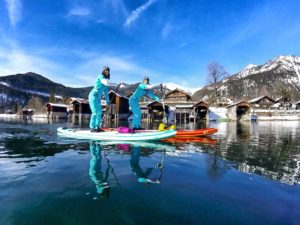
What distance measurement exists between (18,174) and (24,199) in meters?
2.21

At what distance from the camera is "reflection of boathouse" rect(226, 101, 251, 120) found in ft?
224

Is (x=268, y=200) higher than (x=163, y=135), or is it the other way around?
(x=163, y=135)

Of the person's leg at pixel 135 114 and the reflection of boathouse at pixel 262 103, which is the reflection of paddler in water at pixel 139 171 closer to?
the person's leg at pixel 135 114

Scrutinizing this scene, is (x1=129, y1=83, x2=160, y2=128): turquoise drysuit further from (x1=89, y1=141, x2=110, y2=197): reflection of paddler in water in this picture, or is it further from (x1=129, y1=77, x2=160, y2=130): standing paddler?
(x1=89, y1=141, x2=110, y2=197): reflection of paddler in water

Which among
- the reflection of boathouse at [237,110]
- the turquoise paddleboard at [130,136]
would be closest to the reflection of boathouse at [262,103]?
the reflection of boathouse at [237,110]

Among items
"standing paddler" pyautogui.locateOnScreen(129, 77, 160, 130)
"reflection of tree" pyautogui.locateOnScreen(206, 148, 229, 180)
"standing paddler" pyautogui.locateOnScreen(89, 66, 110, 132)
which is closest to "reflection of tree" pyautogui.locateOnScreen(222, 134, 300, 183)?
"reflection of tree" pyautogui.locateOnScreen(206, 148, 229, 180)

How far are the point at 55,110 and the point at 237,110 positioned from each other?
59596mm

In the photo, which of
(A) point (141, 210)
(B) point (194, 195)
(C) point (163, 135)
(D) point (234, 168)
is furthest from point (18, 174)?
(C) point (163, 135)

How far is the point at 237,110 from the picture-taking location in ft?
240

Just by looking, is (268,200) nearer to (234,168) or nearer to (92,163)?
(234,168)

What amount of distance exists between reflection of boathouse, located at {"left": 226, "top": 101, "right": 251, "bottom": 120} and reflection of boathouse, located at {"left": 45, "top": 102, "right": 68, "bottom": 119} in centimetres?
5325

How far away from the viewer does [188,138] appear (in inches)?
656

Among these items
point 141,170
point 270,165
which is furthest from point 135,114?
point 270,165

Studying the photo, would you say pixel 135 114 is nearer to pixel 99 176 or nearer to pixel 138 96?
pixel 138 96
